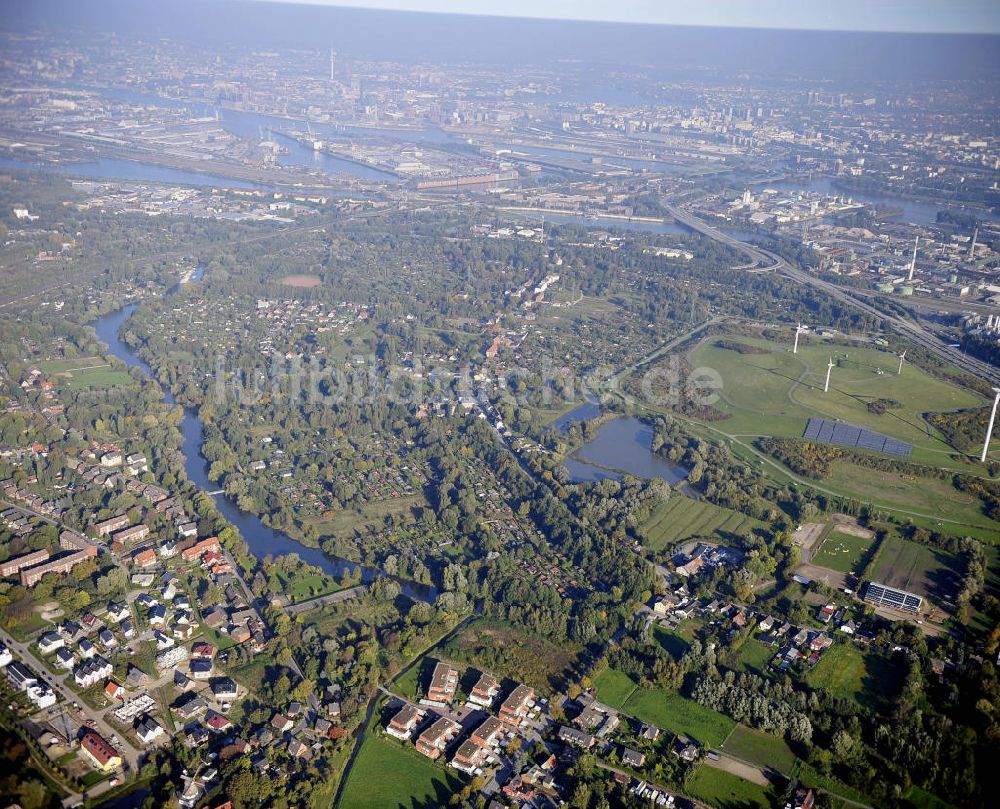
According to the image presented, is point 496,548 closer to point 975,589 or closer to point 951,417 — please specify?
point 975,589

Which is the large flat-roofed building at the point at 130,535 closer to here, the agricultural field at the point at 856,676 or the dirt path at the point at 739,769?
the dirt path at the point at 739,769

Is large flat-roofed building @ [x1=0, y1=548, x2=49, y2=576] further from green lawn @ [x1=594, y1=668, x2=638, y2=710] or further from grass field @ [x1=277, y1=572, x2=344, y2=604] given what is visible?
green lawn @ [x1=594, y1=668, x2=638, y2=710]

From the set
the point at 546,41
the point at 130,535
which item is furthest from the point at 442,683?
the point at 546,41

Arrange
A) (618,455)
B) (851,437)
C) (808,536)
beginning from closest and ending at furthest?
(808,536) < (618,455) < (851,437)

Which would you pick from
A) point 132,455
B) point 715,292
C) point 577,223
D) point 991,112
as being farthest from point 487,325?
point 991,112

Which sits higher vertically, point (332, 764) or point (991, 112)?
point (991, 112)

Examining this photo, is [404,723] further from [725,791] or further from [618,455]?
[618,455]
